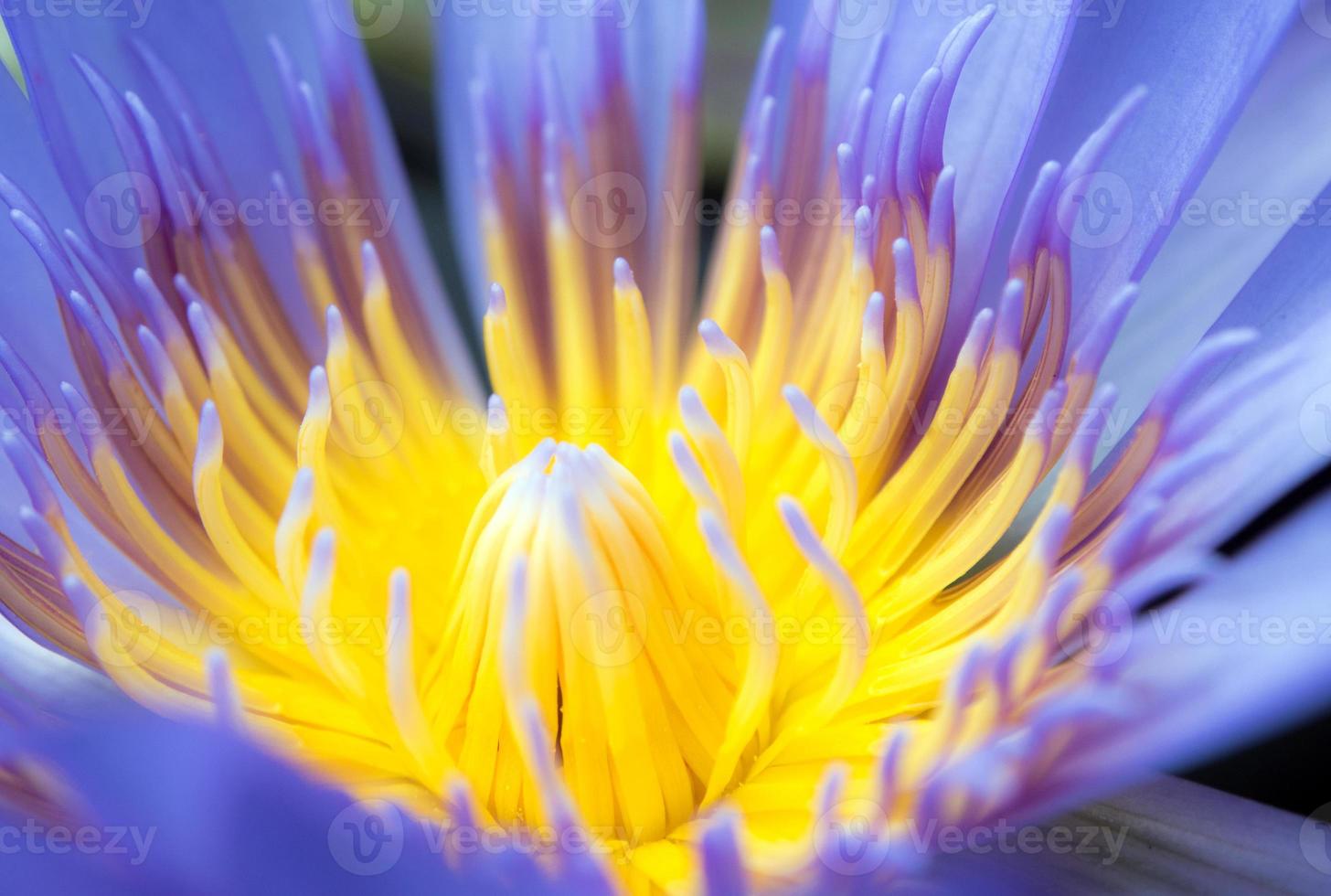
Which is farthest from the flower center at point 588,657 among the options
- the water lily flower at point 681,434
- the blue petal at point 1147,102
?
the blue petal at point 1147,102

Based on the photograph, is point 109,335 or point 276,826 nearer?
point 276,826

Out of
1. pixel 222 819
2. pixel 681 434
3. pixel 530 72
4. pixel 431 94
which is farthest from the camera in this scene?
pixel 431 94

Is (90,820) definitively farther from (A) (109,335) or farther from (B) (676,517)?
(B) (676,517)

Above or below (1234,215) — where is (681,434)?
below

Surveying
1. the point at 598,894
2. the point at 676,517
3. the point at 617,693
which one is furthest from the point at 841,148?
the point at 598,894

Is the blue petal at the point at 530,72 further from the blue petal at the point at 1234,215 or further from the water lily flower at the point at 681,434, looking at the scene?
the blue petal at the point at 1234,215

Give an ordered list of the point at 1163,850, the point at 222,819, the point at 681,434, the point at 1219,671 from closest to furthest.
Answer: the point at 222,819, the point at 1219,671, the point at 1163,850, the point at 681,434

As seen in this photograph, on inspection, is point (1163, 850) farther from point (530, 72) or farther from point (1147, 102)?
point (530, 72)

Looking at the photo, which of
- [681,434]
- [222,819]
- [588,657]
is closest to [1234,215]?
[681,434]

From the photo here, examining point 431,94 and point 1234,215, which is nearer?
point 1234,215

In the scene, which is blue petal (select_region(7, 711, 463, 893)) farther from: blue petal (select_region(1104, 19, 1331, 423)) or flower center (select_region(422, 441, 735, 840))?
blue petal (select_region(1104, 19, 1331, 423))
